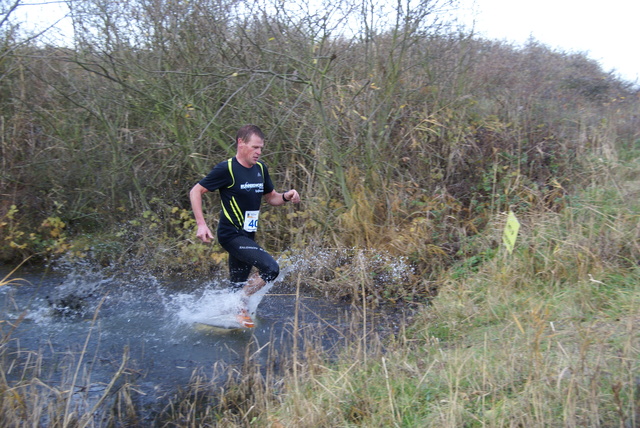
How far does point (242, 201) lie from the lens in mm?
5461

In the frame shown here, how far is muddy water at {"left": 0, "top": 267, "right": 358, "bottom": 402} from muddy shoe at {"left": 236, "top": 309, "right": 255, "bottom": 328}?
0.25ft

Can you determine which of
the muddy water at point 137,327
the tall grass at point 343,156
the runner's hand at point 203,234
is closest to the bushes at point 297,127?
the tall grass at point 343,156

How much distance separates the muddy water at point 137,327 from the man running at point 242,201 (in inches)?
19.8

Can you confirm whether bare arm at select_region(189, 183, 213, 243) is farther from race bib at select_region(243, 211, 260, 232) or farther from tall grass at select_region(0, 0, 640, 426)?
tall grass at select_region(0, 0, 640, 426)

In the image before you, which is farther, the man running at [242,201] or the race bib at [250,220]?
the race bib at [250,220]

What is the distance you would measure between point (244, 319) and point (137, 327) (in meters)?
1.11

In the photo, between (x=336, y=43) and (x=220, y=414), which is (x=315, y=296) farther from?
(x=336, y=43)

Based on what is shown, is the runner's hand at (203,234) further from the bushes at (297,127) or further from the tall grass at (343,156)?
the bushes at (297,127)

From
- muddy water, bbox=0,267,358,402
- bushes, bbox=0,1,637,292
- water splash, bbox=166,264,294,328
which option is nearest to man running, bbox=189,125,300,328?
water splash, bbox=166,264,294,328

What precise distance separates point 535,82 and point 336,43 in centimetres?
399

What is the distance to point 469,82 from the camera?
28.8 feet

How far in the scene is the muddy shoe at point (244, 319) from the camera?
18.7ft

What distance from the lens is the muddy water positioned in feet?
15.4

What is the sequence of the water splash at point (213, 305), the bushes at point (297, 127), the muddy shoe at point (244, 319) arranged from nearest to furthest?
the muddy shoe at point (244, 319), the water splash at point (213, 305), the bushes at point (297, 127)
